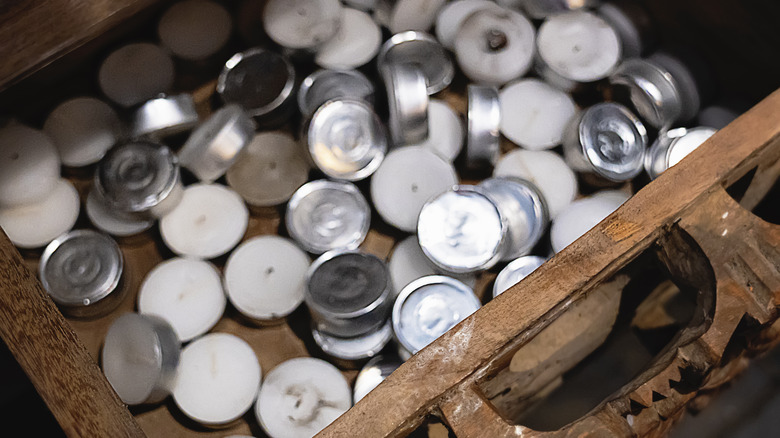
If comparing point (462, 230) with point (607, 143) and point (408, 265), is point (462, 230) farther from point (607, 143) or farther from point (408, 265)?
point (607, 143)

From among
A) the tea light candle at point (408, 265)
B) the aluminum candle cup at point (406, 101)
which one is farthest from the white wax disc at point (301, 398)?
the aluminum candle cup at point (406, 101)

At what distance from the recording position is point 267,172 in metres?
1.35

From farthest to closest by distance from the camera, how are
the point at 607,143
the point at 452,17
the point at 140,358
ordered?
1. the point at 452,17
2. the point at 607,143
3. the point at 140,358

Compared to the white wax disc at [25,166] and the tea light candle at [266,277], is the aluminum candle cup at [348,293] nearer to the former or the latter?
the tea light candle at [266,277]

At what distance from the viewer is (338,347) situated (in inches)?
47.8

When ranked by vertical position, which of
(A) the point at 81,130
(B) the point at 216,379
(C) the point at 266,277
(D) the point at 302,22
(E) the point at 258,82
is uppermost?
(D) the point at 302,22

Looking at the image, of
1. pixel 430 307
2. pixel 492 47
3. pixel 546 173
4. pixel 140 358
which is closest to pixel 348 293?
pixel 430 307

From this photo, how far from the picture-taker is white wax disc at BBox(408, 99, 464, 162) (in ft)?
4.49

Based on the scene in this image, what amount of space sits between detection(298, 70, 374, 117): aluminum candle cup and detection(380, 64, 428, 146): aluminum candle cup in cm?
10

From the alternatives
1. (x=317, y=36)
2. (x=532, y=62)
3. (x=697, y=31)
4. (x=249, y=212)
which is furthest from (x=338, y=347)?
(x=697, y=31)

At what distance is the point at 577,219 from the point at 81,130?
98 centimetres

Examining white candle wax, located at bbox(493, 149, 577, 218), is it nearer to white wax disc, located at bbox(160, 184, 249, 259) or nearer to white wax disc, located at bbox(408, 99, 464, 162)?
white wax disc, located at bbox(408, 99, 464, 162)

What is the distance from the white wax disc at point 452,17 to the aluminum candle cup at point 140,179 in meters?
0.62

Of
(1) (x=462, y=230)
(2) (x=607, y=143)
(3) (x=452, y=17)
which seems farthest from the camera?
(3) (x=452, y=17)
